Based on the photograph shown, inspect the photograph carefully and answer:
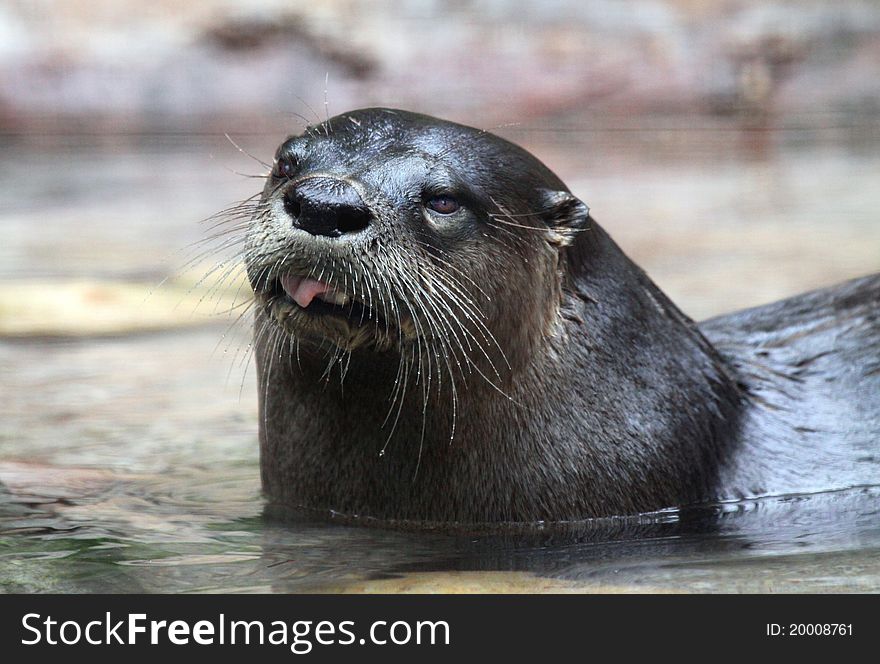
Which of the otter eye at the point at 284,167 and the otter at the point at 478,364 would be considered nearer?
Answer: the otter at the point at 478,364

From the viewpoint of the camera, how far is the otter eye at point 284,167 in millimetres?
3587

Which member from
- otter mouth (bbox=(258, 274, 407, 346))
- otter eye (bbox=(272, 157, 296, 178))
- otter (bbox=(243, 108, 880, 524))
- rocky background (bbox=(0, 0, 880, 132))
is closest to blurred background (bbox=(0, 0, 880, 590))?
rocky background (bbox=(0, 0, 880, 132))

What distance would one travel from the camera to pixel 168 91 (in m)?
12.0

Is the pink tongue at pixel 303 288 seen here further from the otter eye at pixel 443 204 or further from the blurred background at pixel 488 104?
the blurred background at pixel 488 104

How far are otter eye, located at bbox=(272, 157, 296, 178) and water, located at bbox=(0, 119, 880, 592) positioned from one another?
774 millimetres

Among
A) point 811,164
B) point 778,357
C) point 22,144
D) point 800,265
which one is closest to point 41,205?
point 22,144

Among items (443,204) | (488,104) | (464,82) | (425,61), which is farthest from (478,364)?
(425,61)

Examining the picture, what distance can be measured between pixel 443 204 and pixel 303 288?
0.42m

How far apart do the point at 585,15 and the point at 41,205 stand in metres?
4.87

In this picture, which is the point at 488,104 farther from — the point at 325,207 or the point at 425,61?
the point at 325,207

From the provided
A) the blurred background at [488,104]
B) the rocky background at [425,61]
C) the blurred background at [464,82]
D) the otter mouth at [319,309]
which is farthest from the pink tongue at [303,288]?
the rocky background at [425,61]

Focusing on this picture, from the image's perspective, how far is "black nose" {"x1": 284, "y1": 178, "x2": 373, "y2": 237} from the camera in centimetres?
323

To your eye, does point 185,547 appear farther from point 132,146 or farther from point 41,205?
point 132,146

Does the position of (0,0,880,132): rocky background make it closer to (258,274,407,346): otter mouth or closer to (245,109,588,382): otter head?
(245,109,588,382): otter head
